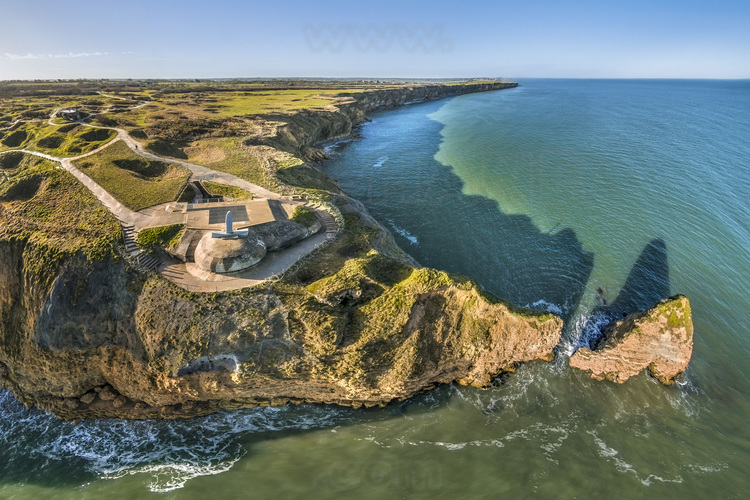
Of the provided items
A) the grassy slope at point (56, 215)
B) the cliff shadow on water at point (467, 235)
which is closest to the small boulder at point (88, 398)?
the grassy slope at point (56, 215)

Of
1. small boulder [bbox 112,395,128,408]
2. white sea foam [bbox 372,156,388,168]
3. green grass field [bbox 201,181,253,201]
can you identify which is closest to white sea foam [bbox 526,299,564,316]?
green grass field [bbox 201,181,253,201]

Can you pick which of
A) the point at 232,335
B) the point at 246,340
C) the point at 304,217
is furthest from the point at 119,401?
the point at 304,217

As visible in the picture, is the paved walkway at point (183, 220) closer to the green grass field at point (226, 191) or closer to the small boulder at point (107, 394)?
the green grass field at point (226, 191)

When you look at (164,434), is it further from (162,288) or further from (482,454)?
(482,454)

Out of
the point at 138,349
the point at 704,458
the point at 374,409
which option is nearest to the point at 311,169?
the point at 138,349

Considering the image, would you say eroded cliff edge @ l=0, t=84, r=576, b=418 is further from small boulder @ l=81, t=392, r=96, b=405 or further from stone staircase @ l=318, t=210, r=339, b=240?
stone staircase @ l=318, t=210, r=339, b=240

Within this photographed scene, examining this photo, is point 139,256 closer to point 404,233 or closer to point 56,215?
point 56,215

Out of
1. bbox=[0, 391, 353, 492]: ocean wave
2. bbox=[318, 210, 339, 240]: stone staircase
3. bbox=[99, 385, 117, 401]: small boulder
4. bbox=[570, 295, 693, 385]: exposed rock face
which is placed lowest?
bbox=[0, 391, 353, 492]: ocean wave
